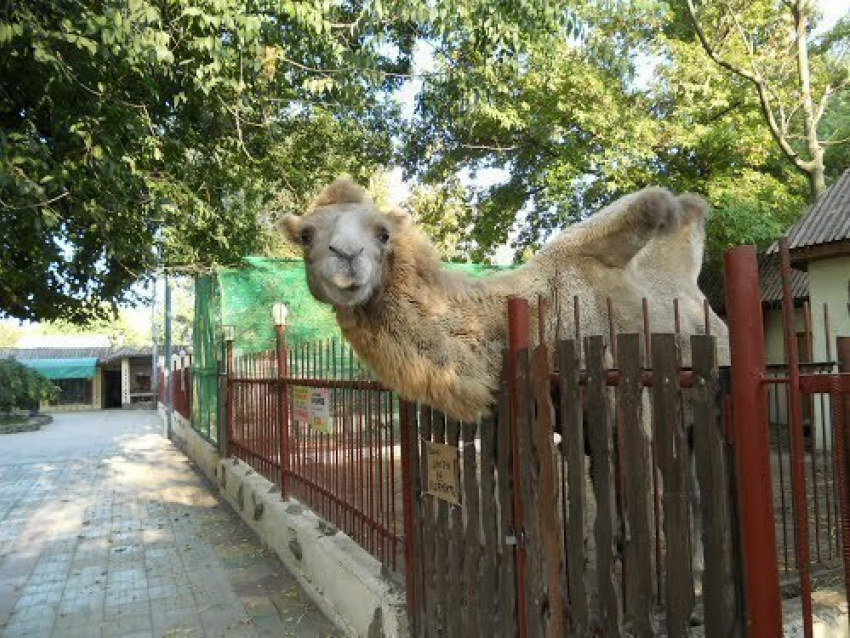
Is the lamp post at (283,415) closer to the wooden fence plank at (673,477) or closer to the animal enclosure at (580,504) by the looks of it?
the animal enclosure at (580,504)

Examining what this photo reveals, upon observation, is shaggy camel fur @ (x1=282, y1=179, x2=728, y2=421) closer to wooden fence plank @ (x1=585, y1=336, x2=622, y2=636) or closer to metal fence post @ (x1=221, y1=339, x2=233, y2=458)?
wooden fence plank @ (x1=585, y1=336, x2=622, y2=636)

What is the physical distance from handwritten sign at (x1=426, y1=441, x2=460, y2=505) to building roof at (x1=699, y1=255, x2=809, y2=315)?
9.36 metres

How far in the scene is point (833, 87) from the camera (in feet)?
51.3

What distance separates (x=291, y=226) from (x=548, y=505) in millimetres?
1794

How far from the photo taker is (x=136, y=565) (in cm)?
696

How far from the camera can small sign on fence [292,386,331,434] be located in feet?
17.7

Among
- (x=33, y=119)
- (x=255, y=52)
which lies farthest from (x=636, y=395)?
(x=33, y=119)

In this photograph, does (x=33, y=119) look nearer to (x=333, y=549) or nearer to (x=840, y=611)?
(x=333, y=549)

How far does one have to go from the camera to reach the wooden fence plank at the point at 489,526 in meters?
3.11

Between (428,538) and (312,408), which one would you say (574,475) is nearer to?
(428,538)

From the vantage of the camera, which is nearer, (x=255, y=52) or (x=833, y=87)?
(x=255, y=52)

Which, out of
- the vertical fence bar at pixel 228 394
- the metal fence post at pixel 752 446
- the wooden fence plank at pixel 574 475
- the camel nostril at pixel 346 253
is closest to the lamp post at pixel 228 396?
the vertical fence bar at pixel 228 394

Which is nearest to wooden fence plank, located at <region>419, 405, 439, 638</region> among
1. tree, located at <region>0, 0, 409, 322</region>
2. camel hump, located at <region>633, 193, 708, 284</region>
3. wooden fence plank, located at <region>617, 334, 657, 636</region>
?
wooden fence plank, located at <region>617, 334, 657, 636</region>

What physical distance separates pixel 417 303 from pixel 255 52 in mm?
5362
